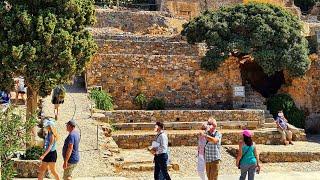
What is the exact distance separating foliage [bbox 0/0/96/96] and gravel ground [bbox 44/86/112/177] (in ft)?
7.06

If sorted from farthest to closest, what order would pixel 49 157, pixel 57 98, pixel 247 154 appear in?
pixel 57 98, pixel 49 157, pixel 247 154

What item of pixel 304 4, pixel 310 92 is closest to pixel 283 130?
pixel 310 92

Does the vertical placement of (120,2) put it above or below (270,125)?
above

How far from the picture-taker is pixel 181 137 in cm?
2078

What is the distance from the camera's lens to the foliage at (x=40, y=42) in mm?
15562

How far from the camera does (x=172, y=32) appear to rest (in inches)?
1469

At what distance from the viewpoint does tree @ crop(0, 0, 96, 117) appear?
15570 mm

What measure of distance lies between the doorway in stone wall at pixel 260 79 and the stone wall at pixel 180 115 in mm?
5252

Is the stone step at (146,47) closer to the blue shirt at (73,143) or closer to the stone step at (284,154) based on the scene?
the stone step at (284,154)

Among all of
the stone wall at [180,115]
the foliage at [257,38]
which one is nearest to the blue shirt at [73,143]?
the stone wall at [180,115]

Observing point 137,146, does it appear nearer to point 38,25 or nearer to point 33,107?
point 33,107

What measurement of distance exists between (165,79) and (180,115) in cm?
366

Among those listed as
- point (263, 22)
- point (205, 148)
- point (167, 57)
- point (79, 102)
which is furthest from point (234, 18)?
point (205, 148)

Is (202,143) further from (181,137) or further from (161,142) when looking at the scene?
(181,137)
